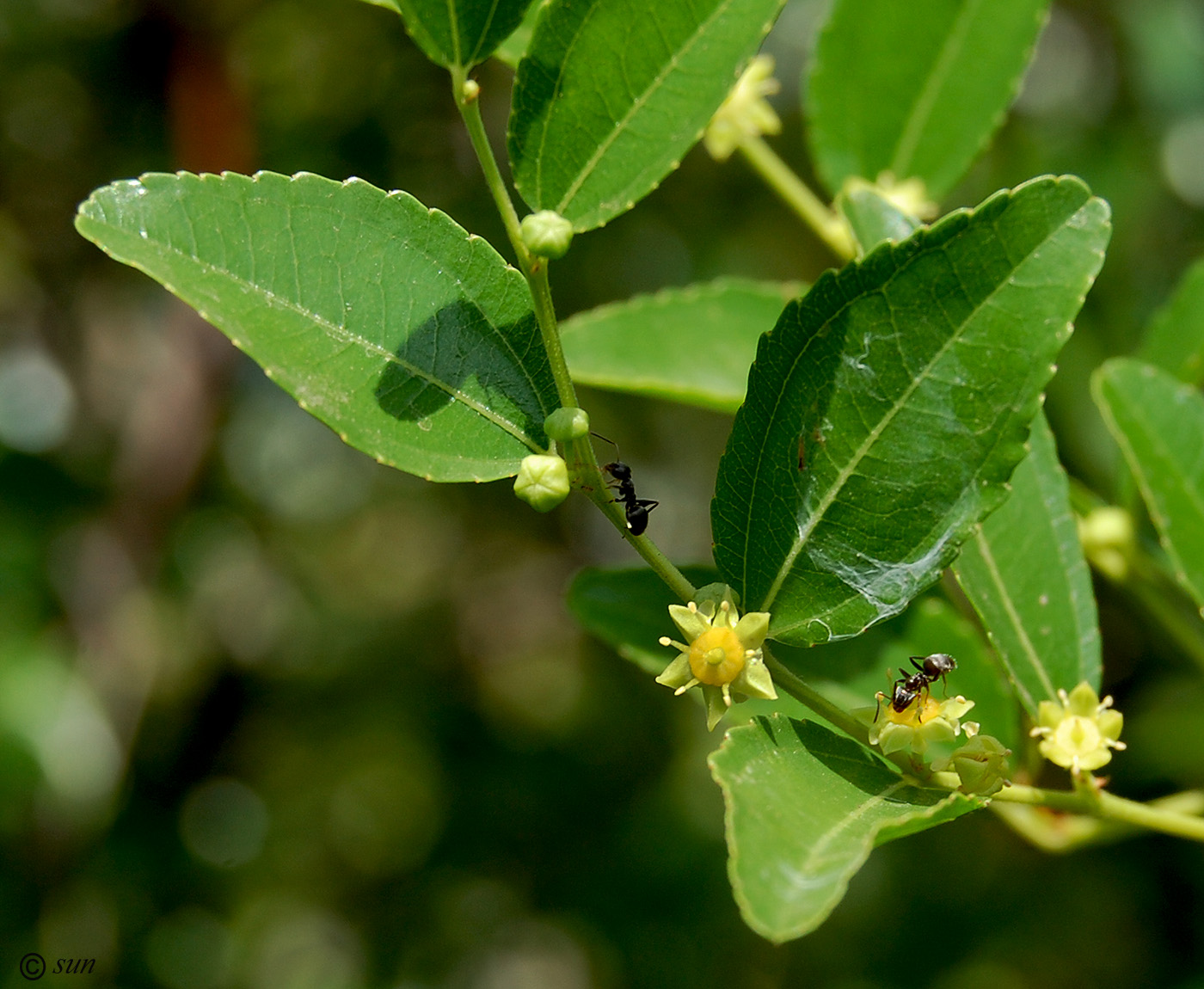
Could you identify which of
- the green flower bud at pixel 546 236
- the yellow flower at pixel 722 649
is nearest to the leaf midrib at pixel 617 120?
the green flower bud at pixel 546 236

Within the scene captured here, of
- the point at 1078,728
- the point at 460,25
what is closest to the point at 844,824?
the point at 1078,728

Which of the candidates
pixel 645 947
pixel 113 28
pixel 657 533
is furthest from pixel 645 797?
pixel 113 28

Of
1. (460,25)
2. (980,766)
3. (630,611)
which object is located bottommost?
(630,611)

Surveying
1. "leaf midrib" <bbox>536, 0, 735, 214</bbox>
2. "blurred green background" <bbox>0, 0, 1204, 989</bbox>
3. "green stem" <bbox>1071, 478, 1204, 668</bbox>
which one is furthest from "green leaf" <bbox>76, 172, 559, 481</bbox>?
"blurred green background" <bbox>0, 0, 1204, 989</bbox>

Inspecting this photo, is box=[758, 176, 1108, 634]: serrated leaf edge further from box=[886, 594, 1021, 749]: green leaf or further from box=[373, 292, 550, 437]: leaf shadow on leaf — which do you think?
box=[886, 594, 1021, 749]: green leaf

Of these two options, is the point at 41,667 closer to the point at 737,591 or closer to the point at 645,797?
the point at 645,797

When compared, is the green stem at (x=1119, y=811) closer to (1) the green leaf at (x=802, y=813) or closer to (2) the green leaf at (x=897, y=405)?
(1) the green leaf at (x=802, y=813)

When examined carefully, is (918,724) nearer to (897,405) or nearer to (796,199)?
(897,405)
